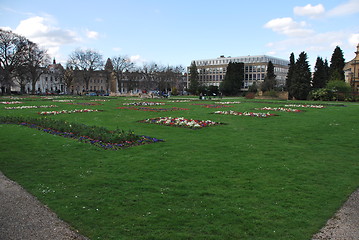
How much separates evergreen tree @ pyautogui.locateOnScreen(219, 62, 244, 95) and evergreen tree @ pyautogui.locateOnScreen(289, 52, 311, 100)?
35.4 meters

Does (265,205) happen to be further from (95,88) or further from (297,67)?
(95,88)

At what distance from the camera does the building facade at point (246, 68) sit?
110875 mm

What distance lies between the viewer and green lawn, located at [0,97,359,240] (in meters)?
4.79

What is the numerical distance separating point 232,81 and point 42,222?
92.2 metres

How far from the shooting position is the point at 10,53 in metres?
58.6

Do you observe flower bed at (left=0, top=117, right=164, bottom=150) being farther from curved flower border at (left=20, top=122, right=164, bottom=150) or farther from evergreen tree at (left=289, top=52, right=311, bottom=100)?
evergreen tree at (left=289, top=52, right=311, bottom=100)

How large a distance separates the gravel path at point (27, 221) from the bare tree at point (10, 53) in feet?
194

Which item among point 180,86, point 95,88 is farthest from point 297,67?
point 95,88

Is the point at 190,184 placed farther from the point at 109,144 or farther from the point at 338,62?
the point at 338,62

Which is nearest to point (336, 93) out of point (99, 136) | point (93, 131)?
point (93, 131)

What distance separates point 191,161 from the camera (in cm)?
878

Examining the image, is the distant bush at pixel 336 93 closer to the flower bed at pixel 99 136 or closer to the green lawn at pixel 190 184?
the green lawn at pixel 190 184

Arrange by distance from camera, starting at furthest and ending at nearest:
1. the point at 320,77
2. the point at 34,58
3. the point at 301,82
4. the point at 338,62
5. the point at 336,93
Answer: the point at 320,77 → the point at 338,62 → the point at 34,58 → the point at 301,82 → the point at 336,93

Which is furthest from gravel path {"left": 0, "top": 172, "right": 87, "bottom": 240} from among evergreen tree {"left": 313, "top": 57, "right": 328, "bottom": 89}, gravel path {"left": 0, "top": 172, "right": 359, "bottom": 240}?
evergreen tree {"left": 313, "top": 57, "right": 328, "bottom": 89}
